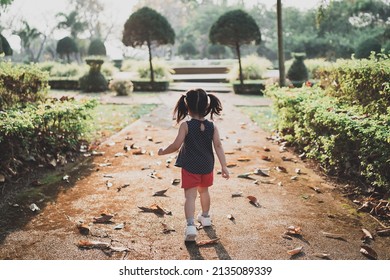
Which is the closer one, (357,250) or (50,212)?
(357,250)

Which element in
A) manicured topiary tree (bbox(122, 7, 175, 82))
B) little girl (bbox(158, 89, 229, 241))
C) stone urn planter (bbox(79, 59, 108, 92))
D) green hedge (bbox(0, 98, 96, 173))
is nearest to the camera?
little girl (bbox(158, 89, 229, 241))

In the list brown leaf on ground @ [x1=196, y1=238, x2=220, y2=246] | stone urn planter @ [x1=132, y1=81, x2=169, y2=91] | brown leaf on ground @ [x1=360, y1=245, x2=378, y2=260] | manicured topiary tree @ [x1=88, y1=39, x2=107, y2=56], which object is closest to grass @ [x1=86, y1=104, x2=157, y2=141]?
brown leaf on ground @ [x1=196, y1=238, x2=220, y2=246]

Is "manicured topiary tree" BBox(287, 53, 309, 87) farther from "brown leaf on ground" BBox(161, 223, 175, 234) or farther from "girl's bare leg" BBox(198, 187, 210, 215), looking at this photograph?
"brown leaf on ground" BBox(161, 223, 175, 234)

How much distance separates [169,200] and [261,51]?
44442 mm

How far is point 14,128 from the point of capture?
3889mm

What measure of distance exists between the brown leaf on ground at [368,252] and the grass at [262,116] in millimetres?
4764

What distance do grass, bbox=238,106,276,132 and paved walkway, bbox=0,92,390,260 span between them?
2.91m

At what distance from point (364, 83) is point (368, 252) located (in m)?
3.15

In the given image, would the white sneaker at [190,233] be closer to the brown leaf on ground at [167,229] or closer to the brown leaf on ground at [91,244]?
the brown leaf on ground at [167,229]

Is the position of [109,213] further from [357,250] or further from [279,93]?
[279,93]

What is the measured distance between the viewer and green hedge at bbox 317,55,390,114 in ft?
15.2

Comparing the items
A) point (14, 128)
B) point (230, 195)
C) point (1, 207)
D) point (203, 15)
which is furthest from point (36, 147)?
point (203, 15)

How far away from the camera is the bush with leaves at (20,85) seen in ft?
18.5

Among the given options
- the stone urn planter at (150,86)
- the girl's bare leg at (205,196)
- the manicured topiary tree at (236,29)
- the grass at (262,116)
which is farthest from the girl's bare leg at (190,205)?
the stone urn planter at (150,86)
